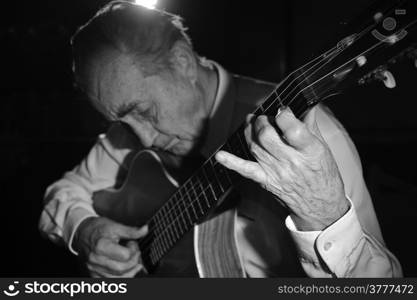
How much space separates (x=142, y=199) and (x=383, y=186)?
0.74m

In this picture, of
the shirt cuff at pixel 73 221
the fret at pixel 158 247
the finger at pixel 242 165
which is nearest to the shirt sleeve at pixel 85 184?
the shirt cuff at pixel 73 221

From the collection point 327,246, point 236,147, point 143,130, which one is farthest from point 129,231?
point 327,246

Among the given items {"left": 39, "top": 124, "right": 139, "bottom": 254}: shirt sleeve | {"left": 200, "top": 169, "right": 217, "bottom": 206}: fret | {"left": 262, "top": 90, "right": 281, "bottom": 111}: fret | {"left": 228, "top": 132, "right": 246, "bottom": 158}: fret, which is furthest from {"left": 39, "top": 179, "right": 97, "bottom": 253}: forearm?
{"left": 262, "top": 90, "right": 281, "bottom": 111}: fret

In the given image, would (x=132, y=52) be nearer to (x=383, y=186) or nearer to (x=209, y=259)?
(x=209, y=259)

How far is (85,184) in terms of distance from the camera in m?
1.25

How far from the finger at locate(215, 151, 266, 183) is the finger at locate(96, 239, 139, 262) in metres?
0.55

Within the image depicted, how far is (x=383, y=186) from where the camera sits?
3.95 feet

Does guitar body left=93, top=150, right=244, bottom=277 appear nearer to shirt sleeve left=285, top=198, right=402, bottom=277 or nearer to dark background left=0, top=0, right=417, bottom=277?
shirt sleeve left=285, top=198, right=402, bottom=277

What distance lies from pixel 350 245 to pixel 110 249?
0.62 m

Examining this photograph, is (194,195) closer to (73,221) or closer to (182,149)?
(182,149)

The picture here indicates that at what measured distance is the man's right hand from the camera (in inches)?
38.8

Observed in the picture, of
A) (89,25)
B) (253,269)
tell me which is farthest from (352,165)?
(89,25)

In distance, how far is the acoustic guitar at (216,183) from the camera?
1.55 feet

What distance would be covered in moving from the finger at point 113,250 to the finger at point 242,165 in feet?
1.79
